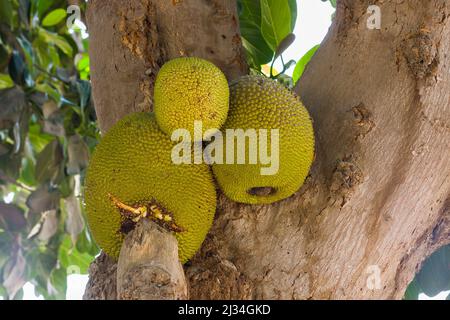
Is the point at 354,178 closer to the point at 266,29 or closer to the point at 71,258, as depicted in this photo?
the point at 266,29

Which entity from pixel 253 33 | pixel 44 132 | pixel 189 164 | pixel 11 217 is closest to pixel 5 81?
pixel 44 132

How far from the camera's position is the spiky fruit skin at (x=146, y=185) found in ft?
3.05

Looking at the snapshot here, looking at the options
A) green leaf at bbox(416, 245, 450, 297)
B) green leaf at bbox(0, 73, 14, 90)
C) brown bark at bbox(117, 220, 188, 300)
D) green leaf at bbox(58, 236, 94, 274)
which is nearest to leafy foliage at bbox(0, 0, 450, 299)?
green leaf at bbox(0, 73, 14, 90)

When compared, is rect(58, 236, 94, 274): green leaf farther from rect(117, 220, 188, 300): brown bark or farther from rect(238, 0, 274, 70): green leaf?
rect(117, 220, 188, 300): brown bark

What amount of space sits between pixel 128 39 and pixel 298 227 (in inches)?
18.4

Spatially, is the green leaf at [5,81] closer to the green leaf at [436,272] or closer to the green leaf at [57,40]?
the green leaf at [57,40]

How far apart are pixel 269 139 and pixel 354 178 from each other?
0.47 feet

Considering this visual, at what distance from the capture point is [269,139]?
3.02ft

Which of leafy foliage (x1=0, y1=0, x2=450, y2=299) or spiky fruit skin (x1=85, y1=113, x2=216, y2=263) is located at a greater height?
leafy foliage (x1=0, y1=0, x2=450, y2=299)

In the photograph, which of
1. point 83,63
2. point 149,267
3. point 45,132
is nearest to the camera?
point 149,267

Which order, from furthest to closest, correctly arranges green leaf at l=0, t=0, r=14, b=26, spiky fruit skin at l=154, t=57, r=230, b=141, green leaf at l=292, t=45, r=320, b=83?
green leaf at l=0, t=0, r=14, b=26, green leaf at l=292, t=45, r=320, b=83, spiky fruit skin at l=154, t=57, r=230, b=141

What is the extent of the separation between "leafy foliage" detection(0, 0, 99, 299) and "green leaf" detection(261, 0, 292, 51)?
684 millimetres

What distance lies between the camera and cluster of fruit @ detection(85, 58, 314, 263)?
0.91m
